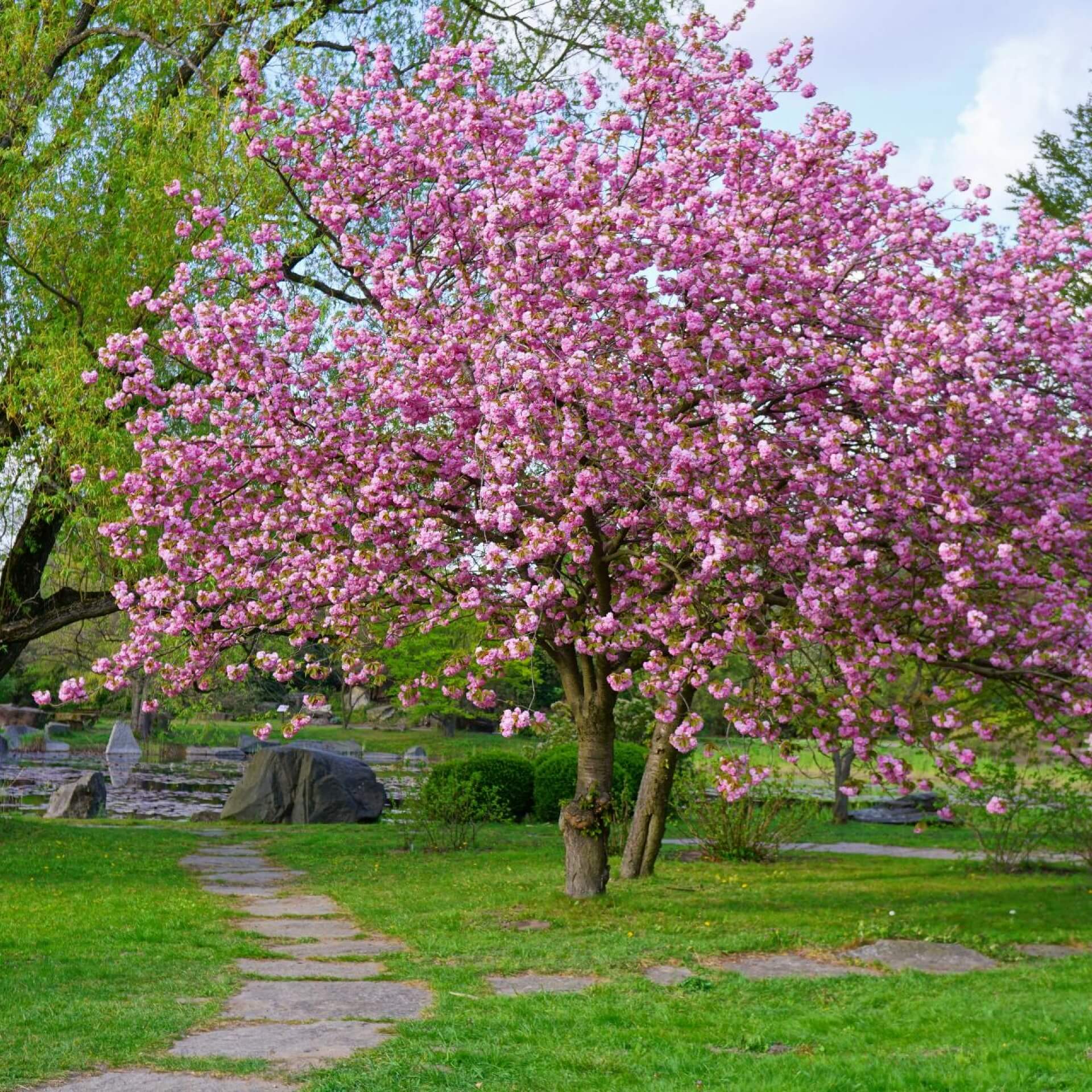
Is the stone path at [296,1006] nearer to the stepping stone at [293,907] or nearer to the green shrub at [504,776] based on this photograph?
the stepping stone at [293,907]

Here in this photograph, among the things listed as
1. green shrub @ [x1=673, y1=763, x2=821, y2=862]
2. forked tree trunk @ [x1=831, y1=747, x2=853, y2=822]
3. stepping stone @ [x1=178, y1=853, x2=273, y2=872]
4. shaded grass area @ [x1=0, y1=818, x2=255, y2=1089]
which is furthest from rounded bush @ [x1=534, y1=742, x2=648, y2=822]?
shaded grass area @ [x1=0, y1=818, x2=255, y2=1089]

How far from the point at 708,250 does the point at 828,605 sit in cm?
285

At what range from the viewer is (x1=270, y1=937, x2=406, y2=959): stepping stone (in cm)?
979

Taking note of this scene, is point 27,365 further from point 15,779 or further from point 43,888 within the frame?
point 15,779

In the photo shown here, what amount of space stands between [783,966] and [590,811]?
2.98m

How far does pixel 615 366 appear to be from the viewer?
9.43m

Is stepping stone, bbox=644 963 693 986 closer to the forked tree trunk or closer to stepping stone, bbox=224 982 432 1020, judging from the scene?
stepping stone, bbox=224 982 432 1020

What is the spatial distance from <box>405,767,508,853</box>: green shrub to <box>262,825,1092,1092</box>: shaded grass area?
1881mm

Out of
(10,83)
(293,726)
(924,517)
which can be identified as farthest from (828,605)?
(10,83)

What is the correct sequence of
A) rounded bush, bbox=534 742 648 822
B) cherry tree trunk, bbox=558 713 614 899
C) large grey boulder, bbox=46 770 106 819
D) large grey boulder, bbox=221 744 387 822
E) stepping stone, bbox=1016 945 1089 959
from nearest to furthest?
stepping stone, bbox=1016 945 1089 959, cherry tree trunk, bbox=558 713 614 899, rounded bush, bbox=534 742 648 822, large grey boulder, bbox=46 770 106 819, large grey boulder, bbox=221 744 387 822

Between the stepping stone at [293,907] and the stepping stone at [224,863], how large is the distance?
2.49 metres

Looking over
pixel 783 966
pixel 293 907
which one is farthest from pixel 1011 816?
pixel 293 907

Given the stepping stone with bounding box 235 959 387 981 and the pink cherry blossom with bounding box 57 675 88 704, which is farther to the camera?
the pink cherry blossom with bounding box 57 675 88 704

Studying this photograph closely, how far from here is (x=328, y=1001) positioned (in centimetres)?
799
